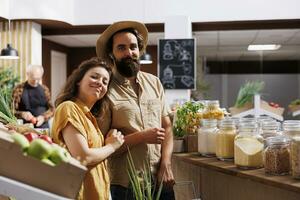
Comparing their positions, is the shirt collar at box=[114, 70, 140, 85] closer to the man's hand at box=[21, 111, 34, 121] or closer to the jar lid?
the jar lid

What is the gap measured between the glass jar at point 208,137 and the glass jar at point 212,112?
0.19 meters

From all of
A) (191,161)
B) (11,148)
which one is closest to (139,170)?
A: (191,161)

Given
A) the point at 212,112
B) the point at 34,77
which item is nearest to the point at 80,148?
the point at 212,112

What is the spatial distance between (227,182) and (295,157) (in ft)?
1.93

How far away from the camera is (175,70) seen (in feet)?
24.0

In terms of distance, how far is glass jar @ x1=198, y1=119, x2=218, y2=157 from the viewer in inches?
88.9

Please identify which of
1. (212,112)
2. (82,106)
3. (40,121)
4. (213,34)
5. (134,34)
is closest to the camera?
(82,106)

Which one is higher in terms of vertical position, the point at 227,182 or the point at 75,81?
the point at 75,81

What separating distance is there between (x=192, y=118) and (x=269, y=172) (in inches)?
35.1

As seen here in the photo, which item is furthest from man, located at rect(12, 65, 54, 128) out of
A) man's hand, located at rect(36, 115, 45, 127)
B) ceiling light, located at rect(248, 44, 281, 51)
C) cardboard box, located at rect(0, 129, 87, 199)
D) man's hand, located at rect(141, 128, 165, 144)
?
ceiling light, located at rect(248, 44, 281, 51)

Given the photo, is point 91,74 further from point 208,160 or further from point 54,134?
point 208,160

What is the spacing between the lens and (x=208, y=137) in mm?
2277

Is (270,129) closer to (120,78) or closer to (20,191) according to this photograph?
(120,78)

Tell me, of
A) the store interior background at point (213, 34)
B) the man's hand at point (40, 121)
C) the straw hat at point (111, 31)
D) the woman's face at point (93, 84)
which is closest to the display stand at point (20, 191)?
the woman's face at point (93, 84)
